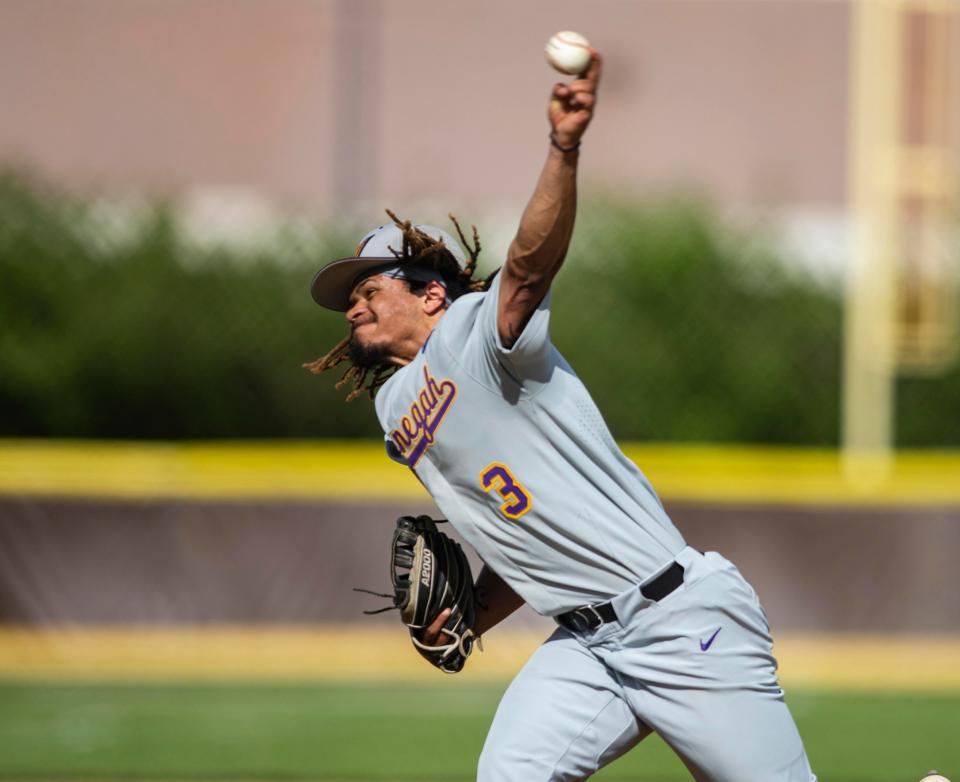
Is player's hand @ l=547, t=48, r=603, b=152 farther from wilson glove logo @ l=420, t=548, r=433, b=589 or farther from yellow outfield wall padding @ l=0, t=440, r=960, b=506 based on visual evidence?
yellow outfield wall padding @ l=0, t=440, r=960, b=506

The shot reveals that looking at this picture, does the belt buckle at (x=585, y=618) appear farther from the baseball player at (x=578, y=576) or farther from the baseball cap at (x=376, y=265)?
the baseball cap at (x=376, y=265)

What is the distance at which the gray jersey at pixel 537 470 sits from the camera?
11.0ft

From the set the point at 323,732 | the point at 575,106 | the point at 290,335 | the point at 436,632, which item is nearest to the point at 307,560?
the point at 323,732

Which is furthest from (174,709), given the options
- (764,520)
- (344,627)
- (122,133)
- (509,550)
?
(122,133)

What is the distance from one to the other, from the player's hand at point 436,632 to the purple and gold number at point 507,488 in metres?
0.47

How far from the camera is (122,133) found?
42.5ft

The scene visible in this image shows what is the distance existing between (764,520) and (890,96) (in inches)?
122

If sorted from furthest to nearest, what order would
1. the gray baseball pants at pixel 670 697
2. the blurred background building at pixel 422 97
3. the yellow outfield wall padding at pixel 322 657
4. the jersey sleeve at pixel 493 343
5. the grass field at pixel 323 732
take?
1. the blurred background building at pixel 422 97
2. the yellow outfield wall padding at pixel 322 657
3. the grass field at pixel 323 732
4. the gray baseball pants at pixel 670 697
5. the jersey sleeve at pixel 493 343

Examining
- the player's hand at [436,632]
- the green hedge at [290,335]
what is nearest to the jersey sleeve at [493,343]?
the player's hand at [436,632]

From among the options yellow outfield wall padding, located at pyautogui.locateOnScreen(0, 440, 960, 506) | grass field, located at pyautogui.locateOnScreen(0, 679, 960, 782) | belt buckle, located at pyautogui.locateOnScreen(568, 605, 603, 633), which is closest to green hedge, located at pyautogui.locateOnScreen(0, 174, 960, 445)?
yellow outfield wall padding, located at pyautogui.locateOnScreen(0, 440, 960, 506)

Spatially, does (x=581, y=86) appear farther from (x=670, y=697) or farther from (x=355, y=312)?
(x=670, y=697)

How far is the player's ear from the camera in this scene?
3.69m

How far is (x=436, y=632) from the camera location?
3756 millimetres

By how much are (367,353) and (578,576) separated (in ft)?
2.51
